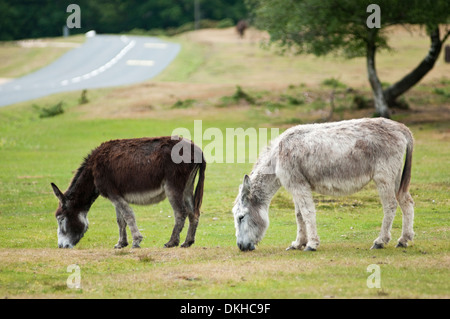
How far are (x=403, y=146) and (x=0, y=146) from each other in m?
26.4

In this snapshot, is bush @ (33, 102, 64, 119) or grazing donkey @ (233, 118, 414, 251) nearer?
grazing donkey @ (233, 118, 414, 251)

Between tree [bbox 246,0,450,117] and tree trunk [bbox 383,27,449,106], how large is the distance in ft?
0.17

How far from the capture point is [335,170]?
486 inches

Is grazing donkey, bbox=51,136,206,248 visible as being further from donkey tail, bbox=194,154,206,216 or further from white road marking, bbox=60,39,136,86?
white road marking, bbox=60,39,136,86

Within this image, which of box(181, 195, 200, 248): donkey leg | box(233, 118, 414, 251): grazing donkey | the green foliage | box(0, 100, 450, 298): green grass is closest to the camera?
box(0, 100, 450, 298): green grass

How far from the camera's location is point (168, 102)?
44406mm

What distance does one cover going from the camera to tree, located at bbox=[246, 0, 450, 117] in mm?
33094

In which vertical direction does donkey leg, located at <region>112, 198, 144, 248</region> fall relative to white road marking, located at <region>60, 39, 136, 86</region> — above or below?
below

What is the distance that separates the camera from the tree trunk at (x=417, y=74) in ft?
121

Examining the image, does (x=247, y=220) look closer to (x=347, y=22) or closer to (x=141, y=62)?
(x=347, y=22)

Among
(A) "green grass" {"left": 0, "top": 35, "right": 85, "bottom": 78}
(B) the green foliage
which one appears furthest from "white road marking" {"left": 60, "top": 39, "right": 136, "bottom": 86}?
(B) the green foliage

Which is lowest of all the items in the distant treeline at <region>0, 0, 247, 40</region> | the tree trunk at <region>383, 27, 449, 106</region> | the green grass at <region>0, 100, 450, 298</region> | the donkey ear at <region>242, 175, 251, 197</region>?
the green grass at <region>0, 100, 450, 298</region>
